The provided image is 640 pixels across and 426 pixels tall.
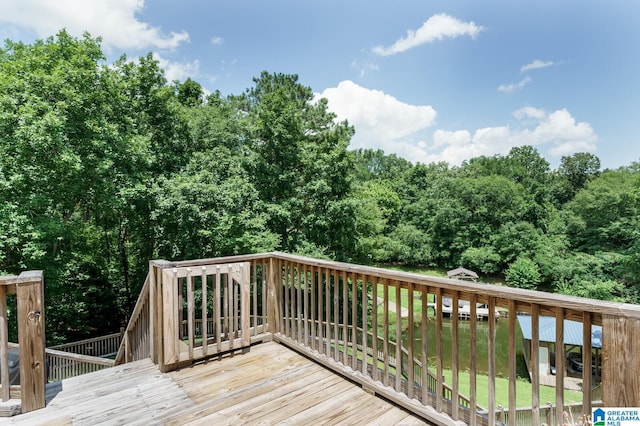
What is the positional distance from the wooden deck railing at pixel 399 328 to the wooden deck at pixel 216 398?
143 millimetres

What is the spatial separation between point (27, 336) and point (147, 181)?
972 centimetres

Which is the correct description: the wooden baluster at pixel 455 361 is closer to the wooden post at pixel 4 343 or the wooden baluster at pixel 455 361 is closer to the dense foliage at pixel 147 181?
the wooden post at pixel 4 343

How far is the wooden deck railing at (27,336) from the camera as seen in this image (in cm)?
213

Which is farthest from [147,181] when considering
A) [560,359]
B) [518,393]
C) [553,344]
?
[553,344]

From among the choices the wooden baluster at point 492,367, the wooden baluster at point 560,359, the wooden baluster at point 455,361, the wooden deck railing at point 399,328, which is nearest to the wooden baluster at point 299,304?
the wooden deck railing at point 399,328

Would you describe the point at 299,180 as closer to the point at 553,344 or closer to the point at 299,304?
the point at 299,304

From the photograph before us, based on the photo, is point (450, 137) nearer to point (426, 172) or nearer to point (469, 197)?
point (426, 172)

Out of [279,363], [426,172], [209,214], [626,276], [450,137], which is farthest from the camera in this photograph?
[450,137]

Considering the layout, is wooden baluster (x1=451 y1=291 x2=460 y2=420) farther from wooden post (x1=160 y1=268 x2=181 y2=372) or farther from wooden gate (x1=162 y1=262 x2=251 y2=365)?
wooden post (x1=160 y1=268 x2=181 y2=372)

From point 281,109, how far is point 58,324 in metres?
10.6

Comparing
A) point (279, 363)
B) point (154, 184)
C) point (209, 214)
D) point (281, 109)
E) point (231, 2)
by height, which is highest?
point (231, 2)

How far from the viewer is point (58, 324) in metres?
10.7

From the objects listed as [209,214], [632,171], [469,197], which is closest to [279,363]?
[209,214]

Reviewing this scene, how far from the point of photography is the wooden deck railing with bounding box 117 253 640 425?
4.64 feet
